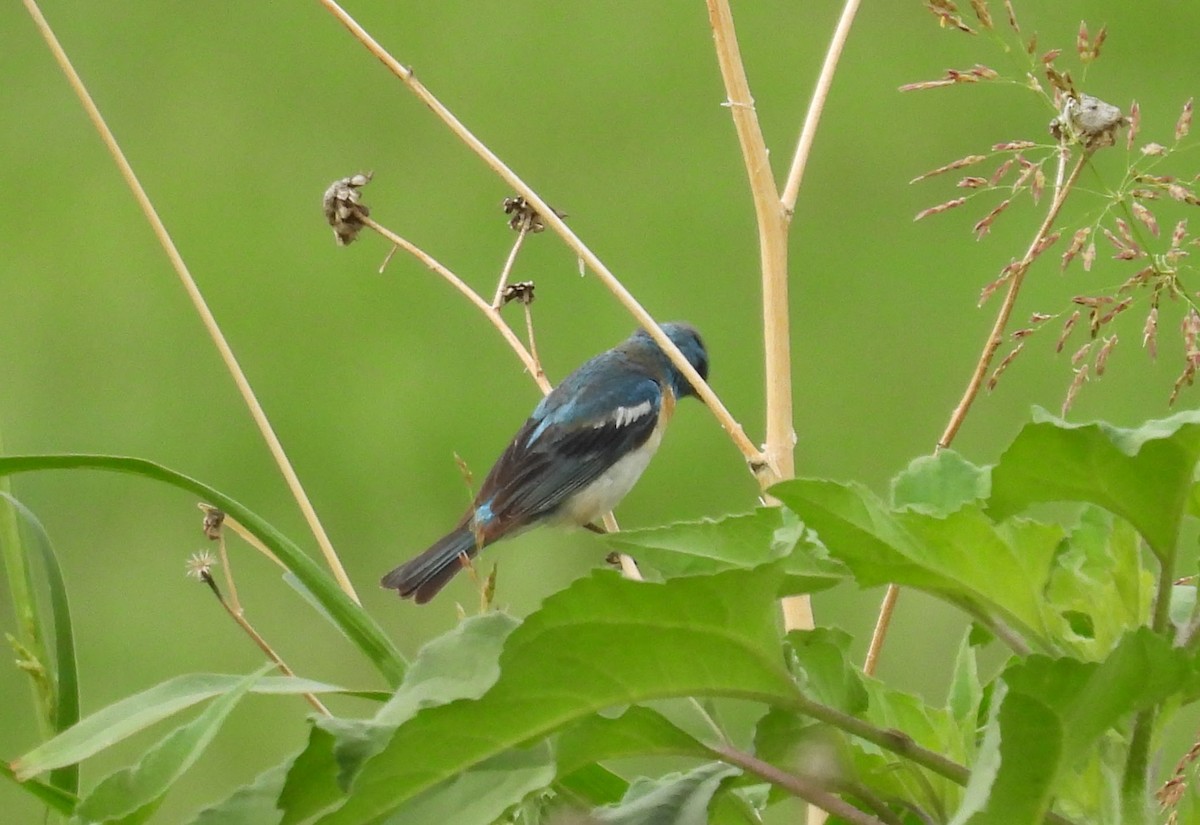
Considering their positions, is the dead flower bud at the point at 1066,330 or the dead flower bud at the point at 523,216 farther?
the dead flower bud at the point at 523,216

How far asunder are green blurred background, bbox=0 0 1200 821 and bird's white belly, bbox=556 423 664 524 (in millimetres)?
442

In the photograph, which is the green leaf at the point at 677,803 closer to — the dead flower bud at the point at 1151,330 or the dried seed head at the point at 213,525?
the dead flower bud at the point at 1151,330

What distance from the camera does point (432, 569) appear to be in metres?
2.30

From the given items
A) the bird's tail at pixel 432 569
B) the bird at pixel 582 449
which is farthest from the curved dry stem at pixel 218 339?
the bird at pixel 582 449

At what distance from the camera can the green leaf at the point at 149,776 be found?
1.96 ft

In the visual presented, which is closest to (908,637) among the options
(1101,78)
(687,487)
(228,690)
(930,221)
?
(687,487)

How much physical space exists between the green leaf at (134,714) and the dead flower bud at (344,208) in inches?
30.7

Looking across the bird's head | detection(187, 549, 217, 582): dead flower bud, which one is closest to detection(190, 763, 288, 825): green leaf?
detection(187, 549, 217, 582): dead flower bud

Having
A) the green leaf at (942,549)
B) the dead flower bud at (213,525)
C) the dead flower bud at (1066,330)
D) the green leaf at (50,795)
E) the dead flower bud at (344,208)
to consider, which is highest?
the dead flower bud at (1066,330)

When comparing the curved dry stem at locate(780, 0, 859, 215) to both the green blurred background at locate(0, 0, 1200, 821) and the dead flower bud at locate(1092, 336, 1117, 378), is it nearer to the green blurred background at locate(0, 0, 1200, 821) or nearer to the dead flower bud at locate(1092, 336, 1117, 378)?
the dead flower bud at locate(1092, 336, 1117, 378)

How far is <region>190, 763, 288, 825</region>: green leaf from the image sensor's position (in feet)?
1.92

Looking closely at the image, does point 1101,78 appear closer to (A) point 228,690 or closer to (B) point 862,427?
(B) point 862,427

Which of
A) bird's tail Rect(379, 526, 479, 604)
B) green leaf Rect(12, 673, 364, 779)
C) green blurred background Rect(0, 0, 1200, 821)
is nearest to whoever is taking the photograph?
green leaf Rect(12, 673, 364, 779)

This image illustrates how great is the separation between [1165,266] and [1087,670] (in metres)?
0.40
